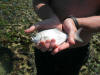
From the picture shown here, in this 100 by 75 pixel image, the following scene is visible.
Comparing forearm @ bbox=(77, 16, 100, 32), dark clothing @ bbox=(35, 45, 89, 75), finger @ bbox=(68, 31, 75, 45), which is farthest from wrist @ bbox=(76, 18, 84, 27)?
dark clothing @ bbox=(35, 45, 89, 75)

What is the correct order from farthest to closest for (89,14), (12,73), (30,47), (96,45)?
(96,45) < (30,47) < (12,73) < (89,14)

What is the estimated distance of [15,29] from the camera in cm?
372

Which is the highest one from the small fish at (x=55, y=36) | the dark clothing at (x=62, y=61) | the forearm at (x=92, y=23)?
the forearm at (x=92, y=23)

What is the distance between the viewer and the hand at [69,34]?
4.50 feet

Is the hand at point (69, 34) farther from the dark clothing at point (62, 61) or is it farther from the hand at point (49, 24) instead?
the dark clothing at point (62, 61)

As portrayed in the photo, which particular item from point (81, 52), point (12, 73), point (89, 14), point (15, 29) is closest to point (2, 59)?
point (12, 73)

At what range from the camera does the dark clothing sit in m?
1.66

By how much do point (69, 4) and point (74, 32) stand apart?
0.34 m

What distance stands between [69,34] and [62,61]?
374mm

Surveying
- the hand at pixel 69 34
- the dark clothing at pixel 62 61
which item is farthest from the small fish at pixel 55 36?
the dark clothing at pixel 62 61

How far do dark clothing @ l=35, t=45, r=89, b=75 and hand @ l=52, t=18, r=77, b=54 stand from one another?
216mm

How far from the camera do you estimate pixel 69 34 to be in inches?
55.6

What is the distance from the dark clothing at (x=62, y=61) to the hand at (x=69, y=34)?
216 mm

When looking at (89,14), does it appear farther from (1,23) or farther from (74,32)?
(1,23)
